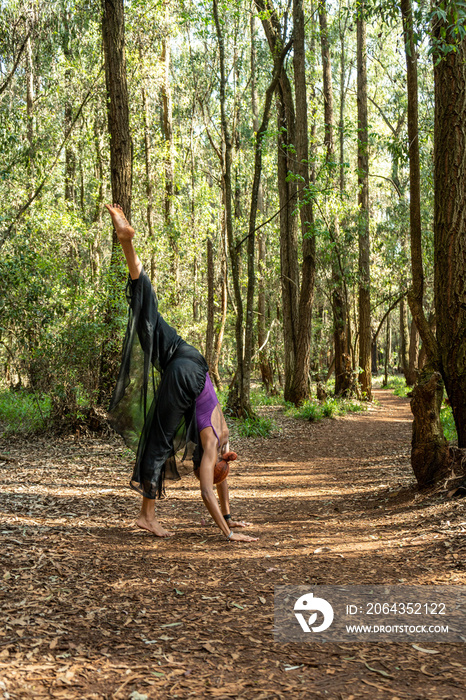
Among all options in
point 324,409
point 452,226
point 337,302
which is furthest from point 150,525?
point 337,302

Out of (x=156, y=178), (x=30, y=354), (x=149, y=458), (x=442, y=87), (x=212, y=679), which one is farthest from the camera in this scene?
(x=156, y=178)

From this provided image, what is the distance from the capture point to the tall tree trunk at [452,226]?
577 cm

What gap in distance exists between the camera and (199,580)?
385 cm

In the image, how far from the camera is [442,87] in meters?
6.01

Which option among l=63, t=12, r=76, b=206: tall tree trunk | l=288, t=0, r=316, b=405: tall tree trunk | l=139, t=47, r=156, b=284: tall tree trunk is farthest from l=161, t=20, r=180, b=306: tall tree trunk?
l=288, t=0, r=316, b=405: tall tree trunk

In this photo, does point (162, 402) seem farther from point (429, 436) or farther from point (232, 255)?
point (232, 255)

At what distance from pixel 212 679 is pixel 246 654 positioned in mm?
292

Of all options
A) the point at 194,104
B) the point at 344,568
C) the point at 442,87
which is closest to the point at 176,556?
the point at 344,568

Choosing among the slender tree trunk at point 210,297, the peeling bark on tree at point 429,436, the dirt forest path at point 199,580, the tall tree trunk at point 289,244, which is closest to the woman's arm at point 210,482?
the dirt forest path at point 199,580

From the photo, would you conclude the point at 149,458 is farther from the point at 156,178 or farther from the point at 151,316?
the point at 156,178

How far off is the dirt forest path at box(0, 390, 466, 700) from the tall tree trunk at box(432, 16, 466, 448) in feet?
4.08

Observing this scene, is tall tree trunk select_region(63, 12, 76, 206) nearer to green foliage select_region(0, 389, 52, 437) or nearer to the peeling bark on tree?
green foliage select_region(0, 389, 52, 437)

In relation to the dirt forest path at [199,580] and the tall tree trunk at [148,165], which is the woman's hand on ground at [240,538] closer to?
the dirt forest path at [199,580]

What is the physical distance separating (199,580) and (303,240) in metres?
12.1
